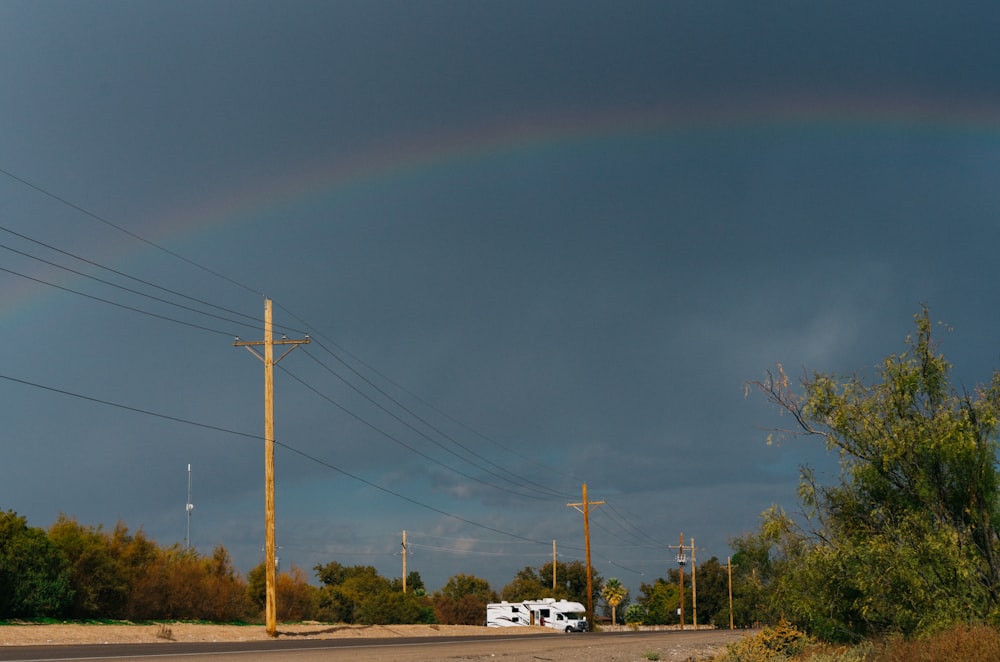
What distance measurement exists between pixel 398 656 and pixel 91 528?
25.0 m

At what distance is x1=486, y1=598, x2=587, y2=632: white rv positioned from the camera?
79188 mm

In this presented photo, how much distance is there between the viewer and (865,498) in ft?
94.6

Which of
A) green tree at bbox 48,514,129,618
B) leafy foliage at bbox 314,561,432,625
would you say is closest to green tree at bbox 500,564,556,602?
leafy foliage at bbox 314,561,432,625

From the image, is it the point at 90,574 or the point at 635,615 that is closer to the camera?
the point at 90,574

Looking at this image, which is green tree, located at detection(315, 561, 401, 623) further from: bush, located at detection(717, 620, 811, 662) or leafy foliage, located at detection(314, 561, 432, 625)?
bush, located at detection(717, 620, 811, 662)

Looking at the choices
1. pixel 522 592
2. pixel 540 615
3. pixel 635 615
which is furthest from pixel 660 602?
pixel 540 615

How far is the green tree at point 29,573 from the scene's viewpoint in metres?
36.7

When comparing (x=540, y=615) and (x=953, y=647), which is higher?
(x=953, y=647)

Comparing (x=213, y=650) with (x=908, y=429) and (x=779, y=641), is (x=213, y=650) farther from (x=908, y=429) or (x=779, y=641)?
(x=908, y=429)

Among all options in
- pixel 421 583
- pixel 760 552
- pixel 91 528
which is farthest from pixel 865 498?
pixel 421 583

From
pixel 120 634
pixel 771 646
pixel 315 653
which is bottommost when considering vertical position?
pixel 771 646

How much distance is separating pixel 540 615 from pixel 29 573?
173ft

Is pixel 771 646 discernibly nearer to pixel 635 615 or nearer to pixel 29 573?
pixel 29 573

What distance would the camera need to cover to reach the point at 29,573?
123ft
